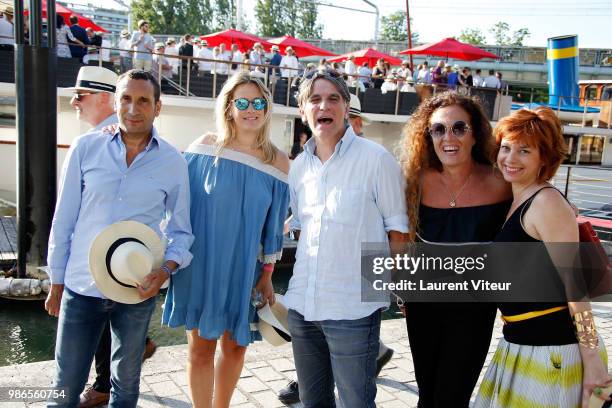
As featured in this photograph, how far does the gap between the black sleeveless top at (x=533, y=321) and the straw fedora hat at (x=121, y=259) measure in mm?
1691

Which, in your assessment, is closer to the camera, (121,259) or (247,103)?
(121,259)

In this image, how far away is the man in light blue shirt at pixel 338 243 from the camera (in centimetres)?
257

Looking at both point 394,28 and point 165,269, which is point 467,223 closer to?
point 165,269

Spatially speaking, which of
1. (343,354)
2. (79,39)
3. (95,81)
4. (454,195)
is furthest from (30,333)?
(79,39)

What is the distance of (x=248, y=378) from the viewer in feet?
13.6

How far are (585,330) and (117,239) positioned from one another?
2.15 metres

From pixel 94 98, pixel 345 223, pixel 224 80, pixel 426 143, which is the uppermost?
pixel 224 80

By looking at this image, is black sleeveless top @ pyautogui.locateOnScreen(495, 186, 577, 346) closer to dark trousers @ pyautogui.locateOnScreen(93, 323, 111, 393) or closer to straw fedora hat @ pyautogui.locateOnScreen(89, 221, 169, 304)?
straw fedora hat @ pyautogui.locateOnScreen(89, 221, 169, 304)

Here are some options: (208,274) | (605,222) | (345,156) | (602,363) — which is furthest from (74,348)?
(605,222)

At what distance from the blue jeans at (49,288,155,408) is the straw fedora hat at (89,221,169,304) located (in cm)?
13

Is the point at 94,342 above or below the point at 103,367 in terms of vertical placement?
above

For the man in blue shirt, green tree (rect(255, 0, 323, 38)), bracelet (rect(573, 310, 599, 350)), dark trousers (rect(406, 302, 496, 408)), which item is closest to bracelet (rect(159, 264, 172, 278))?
dark trousers (rect(406, 302, 496, 408))

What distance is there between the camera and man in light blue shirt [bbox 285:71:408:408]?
101 inches

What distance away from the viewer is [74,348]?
9.00 feet
